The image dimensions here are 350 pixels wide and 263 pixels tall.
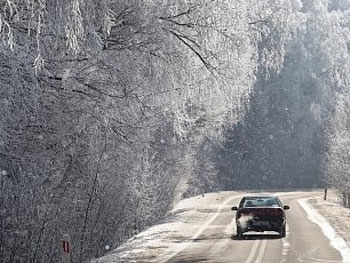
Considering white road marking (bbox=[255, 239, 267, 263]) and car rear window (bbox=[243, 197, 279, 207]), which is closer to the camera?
white road marking (bbox=[255, 239, 267, 263])

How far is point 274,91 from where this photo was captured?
3371 inches

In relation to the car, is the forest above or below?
above

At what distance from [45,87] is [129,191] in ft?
41.1

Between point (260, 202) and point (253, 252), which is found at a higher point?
point (260, 202)

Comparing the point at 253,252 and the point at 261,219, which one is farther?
the point at 261,219

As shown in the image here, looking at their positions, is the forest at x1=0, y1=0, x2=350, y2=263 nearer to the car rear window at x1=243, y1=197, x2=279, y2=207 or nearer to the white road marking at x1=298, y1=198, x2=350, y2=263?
the car rear window at x1=243, y1=197, x2=279, y2=207

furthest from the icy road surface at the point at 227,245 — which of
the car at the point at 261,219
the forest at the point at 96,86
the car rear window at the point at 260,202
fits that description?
the forest at the point at 96,86

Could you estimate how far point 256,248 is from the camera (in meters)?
20.8

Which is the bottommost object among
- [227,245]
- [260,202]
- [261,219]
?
[227,245]

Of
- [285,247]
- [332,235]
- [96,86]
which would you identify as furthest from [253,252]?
[96,86]

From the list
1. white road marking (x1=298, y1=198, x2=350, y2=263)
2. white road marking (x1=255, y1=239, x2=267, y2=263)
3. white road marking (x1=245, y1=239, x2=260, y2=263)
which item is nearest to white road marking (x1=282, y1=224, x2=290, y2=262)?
white road marking (x1=255, y1=239, x2=267, y2=263)

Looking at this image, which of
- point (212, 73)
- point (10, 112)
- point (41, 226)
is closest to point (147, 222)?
point (41, 226)

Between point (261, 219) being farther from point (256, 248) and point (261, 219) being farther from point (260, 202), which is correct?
point (256, 248)

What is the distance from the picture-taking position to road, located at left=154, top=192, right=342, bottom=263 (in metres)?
18.2
